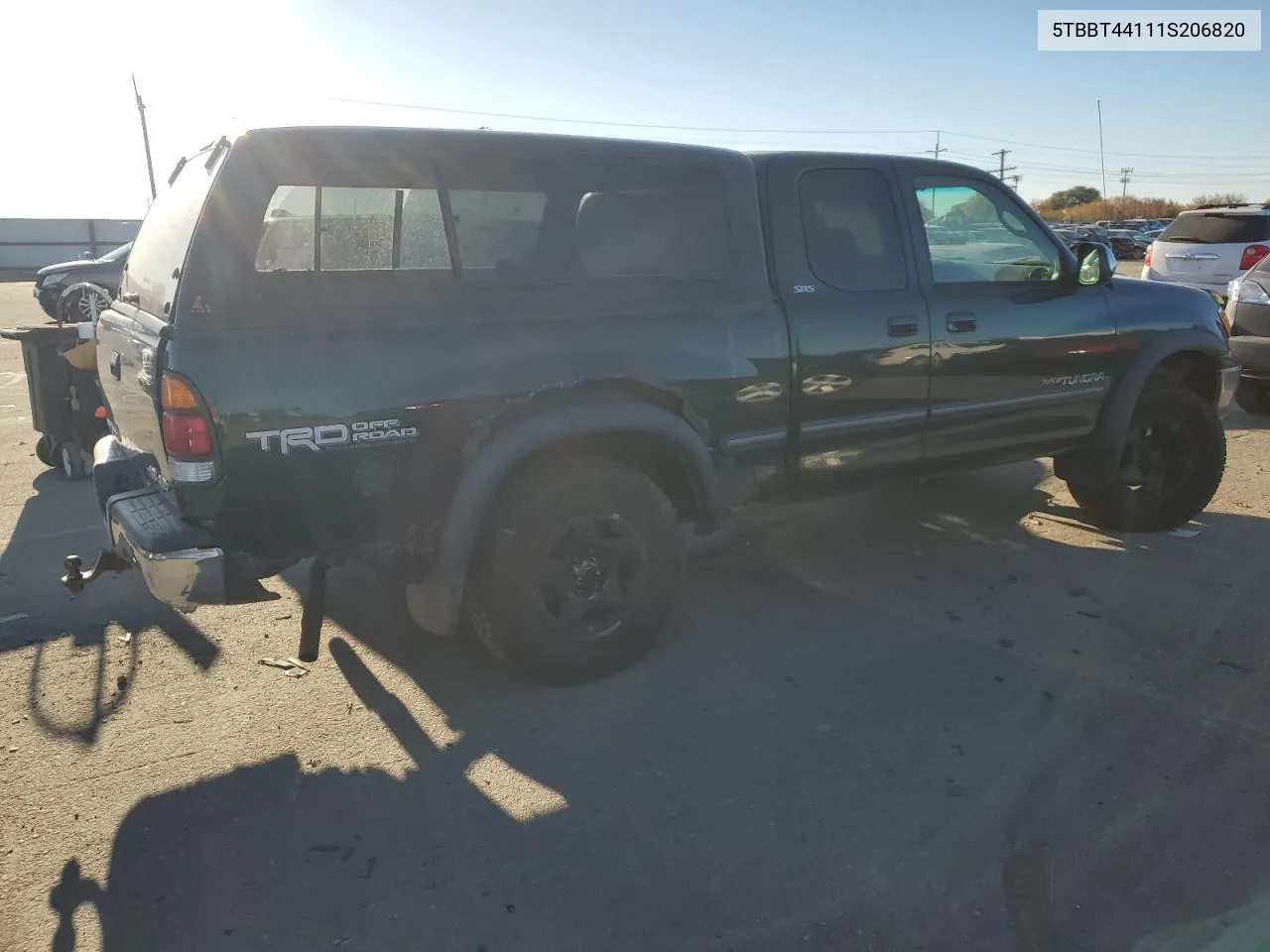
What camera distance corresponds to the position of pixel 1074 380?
204 inches

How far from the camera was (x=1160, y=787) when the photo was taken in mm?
3139

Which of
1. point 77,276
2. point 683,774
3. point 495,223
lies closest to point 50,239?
point 77,276

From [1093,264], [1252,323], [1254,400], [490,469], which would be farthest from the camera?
[1254,400]

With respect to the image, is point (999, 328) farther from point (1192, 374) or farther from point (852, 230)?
point (1192, 374)

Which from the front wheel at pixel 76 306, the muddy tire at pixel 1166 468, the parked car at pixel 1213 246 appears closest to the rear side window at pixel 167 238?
the muddy tire at pixel 1166 468

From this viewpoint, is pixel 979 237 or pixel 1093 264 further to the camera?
pixel 1093 264

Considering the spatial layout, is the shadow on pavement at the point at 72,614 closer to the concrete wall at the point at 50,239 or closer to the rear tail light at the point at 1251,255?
the rear tail light at the point at 1251,255

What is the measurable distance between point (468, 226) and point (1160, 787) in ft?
9.86

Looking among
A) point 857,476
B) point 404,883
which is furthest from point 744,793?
point 857,476

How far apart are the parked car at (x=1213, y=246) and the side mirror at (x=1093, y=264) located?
27.0 feet

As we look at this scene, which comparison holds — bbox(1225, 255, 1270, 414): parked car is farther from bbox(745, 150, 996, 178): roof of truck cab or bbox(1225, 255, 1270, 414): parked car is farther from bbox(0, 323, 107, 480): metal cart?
bbox(0, 323, 107, 480): metal cart

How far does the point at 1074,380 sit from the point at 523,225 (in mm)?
3150

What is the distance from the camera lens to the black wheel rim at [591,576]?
3.71m

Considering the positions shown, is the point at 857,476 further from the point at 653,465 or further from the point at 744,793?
the point at 744,793
